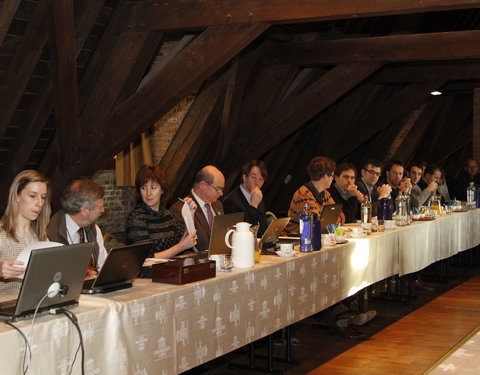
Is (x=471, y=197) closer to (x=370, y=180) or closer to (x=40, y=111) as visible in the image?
(x=370, y=180)

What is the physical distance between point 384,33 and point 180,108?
121 inches

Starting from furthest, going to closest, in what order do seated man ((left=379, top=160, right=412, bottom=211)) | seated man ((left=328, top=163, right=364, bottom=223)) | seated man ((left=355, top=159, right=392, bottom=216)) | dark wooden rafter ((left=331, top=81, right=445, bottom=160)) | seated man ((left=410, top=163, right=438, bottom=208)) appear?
dark wooden rafter ((left=331, top=81, right=445, bottom=160)) < seated man ((left=410, top=163, right=438, bottom=208)) < seated man ((left=379, top=160, right=412, bottom=211)) < seated man ((left=355, top=159, right=392, bottom=216)) < seated man ((left=328, top=163, right=364, bottom=223))

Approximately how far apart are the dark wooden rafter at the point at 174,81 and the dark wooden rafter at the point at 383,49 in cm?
207

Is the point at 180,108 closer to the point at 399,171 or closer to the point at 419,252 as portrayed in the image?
the point at 399,171

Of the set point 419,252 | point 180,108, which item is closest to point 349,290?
point 419,252

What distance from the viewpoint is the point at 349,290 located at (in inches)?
187

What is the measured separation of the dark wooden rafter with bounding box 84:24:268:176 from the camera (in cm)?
554

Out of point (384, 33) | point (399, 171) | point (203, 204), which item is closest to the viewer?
point (203, 204)

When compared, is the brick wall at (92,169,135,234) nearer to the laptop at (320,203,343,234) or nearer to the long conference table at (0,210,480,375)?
the laptop at (320,203,343,234)

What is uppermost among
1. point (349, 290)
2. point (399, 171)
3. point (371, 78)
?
point (371, 78)

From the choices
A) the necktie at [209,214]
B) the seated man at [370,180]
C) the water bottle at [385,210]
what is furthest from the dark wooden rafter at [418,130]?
the necktie at [209,214]

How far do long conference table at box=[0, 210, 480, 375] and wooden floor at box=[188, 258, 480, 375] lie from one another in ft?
1.21

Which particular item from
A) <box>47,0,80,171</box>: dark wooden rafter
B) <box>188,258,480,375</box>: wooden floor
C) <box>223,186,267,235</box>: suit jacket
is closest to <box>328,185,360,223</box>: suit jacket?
<box>188,258,480,375</box>: wooden floor

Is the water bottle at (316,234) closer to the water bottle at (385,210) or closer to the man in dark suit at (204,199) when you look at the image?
the man in dark suit at (204,199)
